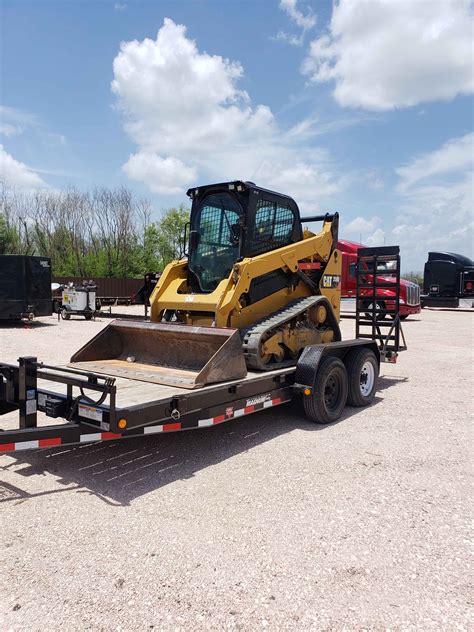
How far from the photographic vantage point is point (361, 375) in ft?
24.6

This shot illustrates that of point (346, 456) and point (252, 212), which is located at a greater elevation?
point (252, 212)

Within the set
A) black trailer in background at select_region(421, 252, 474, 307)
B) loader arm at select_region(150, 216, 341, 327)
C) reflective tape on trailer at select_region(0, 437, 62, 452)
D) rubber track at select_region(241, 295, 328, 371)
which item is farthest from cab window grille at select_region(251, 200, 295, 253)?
black trailer in background at select_region(421, 252, 474, 307)

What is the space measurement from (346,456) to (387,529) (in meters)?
1.53

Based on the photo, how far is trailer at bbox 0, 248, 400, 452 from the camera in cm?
412

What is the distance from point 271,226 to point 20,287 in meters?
13.8

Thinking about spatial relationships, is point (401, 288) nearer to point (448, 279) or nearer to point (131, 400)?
point (448, 279)

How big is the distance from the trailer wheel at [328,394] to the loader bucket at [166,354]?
1.23 m

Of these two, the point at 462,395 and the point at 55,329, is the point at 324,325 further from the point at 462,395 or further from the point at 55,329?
the point at 55,329

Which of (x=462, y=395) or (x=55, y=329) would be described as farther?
(x=55, y=329)

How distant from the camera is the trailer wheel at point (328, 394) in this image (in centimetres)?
625

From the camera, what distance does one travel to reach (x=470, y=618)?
2773 mm

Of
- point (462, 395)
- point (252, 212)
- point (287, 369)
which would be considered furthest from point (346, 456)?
point (462, 395)

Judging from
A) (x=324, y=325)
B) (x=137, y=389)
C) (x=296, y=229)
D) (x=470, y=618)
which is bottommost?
(x=470, y=618)

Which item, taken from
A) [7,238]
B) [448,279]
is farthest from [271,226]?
[7,238]
